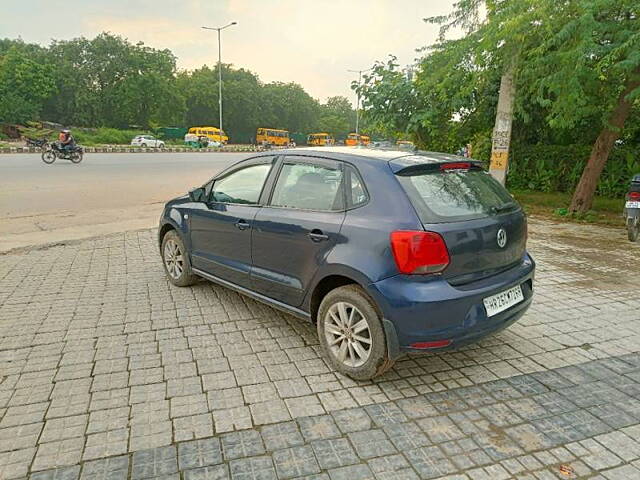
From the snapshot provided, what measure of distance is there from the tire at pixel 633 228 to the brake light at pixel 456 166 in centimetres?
529

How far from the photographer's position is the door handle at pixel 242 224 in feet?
12.7

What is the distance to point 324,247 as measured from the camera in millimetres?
3213

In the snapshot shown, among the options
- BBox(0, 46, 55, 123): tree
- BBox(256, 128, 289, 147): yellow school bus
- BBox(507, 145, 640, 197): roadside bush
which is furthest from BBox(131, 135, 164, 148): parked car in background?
BBox(507, 145, 640, 197): roadside bush

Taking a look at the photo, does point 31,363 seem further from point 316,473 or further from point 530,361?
point 530,361

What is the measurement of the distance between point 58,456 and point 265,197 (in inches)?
88.6

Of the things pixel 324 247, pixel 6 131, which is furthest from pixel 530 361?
pixel 6 131

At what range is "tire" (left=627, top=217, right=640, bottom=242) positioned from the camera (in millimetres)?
7252

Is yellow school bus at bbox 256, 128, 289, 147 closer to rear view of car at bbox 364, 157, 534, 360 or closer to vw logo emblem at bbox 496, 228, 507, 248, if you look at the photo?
rear view of car at bbox 364, 157, 534, 360

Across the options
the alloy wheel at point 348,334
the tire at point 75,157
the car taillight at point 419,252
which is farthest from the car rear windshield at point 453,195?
the tire at point 75,157

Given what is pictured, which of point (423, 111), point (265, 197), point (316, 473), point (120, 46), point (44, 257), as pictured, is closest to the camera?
point (316, 473)

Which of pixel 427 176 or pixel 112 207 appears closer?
pixel 427 176

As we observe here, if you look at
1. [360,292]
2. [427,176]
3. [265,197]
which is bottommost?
[360,292]

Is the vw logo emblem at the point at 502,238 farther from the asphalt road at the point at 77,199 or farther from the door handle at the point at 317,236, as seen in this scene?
the asphalt road at the point at 77,199

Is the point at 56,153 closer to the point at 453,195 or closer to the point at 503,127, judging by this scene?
the point at 503,127
